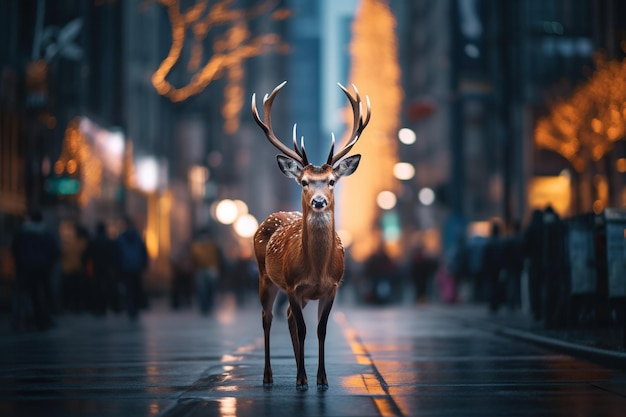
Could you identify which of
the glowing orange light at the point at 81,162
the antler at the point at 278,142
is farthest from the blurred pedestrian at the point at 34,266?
the antler at the point at 278,142

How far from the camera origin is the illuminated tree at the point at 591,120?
120 feet

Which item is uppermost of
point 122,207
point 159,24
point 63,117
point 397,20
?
point 397,20

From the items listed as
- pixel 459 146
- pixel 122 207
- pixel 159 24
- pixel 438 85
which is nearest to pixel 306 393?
pixel 122 207

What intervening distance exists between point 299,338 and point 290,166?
1.53 m

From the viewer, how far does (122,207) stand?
129 feet

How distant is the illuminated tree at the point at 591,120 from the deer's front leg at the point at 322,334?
2611 centimetres

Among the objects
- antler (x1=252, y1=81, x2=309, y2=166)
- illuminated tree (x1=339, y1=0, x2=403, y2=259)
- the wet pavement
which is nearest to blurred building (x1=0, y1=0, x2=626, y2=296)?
the wet pavement

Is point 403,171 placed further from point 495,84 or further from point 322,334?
point 322,334

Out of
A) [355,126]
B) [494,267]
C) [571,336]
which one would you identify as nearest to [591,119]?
[494,267]

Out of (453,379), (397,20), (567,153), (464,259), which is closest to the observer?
(453,379)

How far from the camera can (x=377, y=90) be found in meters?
116

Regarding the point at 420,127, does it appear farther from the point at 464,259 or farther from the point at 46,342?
the point at 46,342

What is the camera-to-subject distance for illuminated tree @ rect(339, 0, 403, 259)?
370ft

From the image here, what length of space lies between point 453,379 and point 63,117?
25.5m
